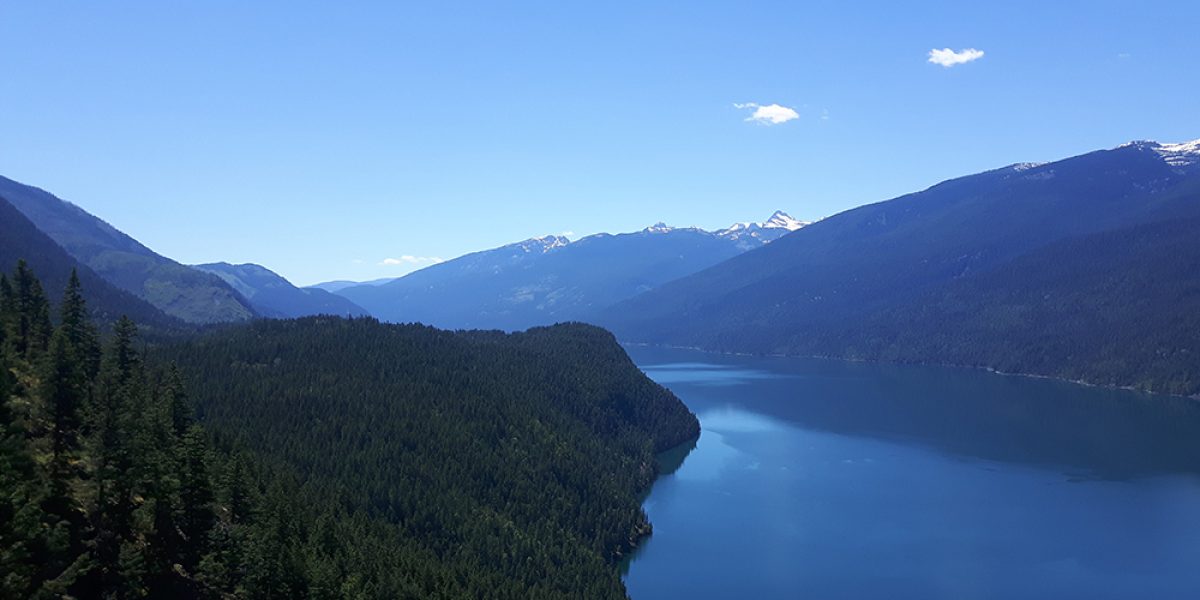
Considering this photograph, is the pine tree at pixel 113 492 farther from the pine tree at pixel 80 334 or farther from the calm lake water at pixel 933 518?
the calm lake water at pixel 933 518

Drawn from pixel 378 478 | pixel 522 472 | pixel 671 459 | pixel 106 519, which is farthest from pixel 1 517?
pixel 671 459

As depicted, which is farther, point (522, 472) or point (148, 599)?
point (522, 472)

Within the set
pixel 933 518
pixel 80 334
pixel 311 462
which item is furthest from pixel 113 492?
pixel 933 518

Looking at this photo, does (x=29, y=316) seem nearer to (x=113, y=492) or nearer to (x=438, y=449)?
(x=113, y=492)

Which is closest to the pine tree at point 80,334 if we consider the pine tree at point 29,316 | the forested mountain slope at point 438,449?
Result: the pine tree at point 29,316

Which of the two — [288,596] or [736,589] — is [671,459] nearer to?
[736,589]
